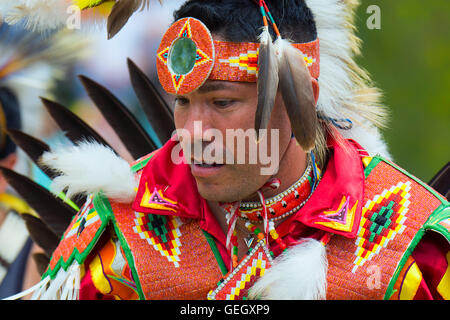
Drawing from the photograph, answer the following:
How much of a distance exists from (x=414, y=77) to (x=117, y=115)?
3.36 metres

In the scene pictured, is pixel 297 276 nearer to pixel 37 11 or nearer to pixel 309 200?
pixel 309 200

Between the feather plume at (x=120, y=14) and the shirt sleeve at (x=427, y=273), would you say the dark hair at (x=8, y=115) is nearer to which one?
the feather plume at (x=120, y=14)

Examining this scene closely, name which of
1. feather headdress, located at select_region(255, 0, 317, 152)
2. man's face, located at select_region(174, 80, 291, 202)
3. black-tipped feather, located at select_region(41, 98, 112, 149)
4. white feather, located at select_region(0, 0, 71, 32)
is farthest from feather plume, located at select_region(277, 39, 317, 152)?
black-tipped feather, located at select_region(41, 98, 112, 149)

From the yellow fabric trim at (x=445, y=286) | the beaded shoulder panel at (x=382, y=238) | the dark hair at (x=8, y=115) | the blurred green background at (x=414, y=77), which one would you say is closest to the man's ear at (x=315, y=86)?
the beaded shoulder panel at (x=382, y=238)

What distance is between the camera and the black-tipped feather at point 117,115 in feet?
8.69

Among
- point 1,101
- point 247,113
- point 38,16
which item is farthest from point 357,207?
point 1,101

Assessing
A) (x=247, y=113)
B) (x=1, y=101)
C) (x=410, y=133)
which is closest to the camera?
(x=247, y=113)

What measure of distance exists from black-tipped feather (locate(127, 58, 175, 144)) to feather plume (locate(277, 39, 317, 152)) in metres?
0.88

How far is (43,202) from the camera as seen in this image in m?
2.59

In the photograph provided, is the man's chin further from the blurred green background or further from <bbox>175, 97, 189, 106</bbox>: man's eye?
the blurred green background

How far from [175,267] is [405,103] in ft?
12.1

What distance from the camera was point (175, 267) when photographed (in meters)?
2.12
